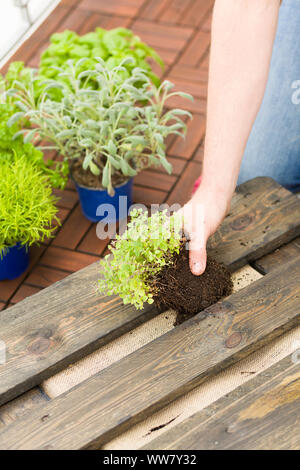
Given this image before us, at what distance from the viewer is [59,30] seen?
3205 millimetres

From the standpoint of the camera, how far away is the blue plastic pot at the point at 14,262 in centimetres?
202

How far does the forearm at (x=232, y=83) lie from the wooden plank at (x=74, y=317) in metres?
0.17

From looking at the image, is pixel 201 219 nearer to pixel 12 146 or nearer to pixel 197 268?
pixel 197 268

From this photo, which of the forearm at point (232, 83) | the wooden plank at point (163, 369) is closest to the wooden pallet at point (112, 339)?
the wooden plank at point (163, 369)

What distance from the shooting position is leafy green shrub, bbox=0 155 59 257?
183cm

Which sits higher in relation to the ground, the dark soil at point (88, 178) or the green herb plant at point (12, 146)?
the green herb plant at point (12, 146)

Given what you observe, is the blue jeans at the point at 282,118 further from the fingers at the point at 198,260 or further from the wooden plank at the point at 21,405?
the wooden plank at the point at 21,405

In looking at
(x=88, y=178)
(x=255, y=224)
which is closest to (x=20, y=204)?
(x=88, y=178)

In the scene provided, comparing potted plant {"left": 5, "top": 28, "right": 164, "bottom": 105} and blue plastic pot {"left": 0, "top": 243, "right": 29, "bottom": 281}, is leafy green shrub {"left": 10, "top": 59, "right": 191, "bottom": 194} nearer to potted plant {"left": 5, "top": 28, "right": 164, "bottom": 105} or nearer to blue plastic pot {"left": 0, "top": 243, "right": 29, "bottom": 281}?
potted plant {"left": 5, "top": 28, "right": 164, "bottom": 105}

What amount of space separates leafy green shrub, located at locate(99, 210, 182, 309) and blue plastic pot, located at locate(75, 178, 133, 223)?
0.70 metres

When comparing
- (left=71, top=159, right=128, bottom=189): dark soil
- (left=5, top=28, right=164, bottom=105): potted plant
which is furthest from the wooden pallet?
(left=5, top=28, right=164, bottom=105): potted plant

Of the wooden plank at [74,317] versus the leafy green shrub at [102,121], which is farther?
the leafy green shrub at [102,121]
